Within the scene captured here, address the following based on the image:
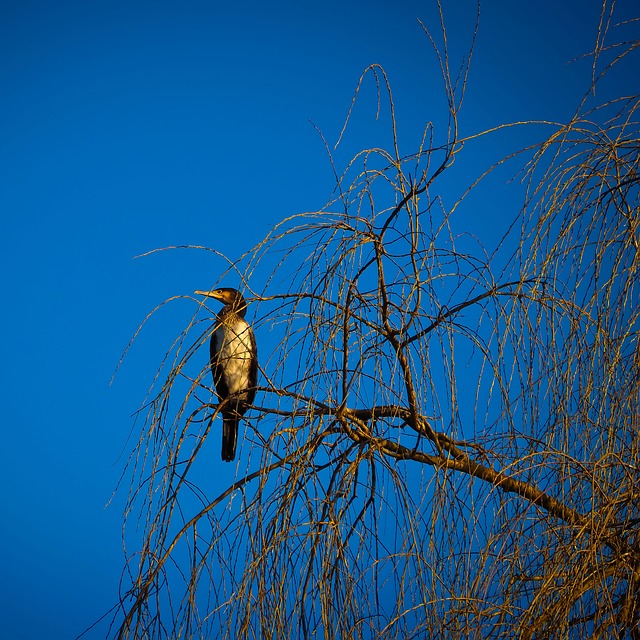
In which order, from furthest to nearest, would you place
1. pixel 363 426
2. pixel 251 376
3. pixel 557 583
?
pixel 251 376
pixel 363 426
pixel 557 583

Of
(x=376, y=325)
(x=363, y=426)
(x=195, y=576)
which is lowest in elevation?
(x=195, y=576)

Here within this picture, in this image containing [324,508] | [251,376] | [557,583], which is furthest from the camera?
[251,376]

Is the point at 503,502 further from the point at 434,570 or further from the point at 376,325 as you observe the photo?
the point at 376,325

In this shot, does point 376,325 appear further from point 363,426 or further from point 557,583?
point 557,583

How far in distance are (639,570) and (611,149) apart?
78 cm

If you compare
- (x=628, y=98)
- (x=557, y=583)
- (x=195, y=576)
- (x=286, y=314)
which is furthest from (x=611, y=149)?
(x=195, y=576)

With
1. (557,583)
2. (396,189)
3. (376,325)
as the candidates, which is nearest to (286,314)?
(376,325)

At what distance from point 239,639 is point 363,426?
0.46 meters

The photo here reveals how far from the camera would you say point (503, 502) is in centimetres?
164

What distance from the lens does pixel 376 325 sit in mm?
1780

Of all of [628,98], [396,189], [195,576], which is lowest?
[195,576]

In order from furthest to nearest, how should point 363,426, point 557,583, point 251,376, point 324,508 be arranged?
point 251,376 < point 363,426 < point 324,508 < point 557,583

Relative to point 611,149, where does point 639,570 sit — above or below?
below

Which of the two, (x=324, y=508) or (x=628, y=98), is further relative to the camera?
(x=628, y=98)
